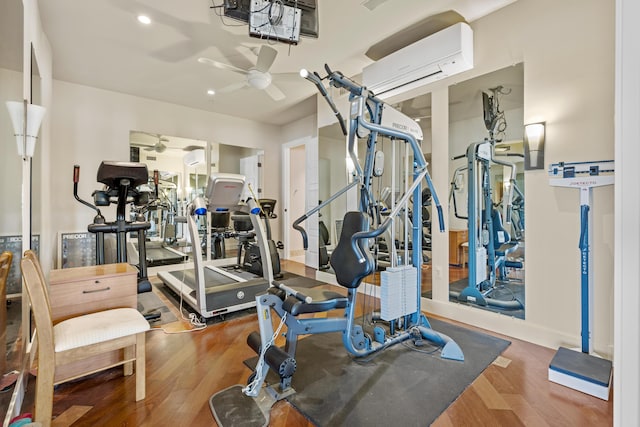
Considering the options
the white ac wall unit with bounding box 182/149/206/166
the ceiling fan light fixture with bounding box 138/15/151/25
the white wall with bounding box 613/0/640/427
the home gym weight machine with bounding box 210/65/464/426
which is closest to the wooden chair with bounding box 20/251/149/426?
the home gym weight machine with bounding box 210/65/464/426

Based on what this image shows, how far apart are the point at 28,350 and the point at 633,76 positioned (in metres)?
3.39

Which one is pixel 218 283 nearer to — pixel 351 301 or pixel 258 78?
pixel 351 301

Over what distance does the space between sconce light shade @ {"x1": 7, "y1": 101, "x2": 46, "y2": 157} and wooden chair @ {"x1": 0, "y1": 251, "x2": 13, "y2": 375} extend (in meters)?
0.77

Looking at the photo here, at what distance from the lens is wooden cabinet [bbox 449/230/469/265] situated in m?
3.25

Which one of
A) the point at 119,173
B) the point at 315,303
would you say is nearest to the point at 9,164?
the point at 119,173

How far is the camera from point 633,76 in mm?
557

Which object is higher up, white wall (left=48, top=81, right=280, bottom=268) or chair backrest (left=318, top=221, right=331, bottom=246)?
white wall (left=48, top=81, right=280, bottom=268)

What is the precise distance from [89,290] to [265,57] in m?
2.76

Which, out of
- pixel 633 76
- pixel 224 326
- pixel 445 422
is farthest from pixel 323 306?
pixel 633 76

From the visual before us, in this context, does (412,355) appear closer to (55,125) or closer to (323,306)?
(323,306)

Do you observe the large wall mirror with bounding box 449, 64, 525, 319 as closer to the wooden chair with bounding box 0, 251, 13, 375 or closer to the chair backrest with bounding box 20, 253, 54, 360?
the chair backrest with bounding box 20, 253, 54, 360

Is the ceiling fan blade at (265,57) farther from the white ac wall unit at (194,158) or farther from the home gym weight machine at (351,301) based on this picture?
the white ac wall unit at (194,158)

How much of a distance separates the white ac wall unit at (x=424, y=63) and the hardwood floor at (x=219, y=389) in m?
2.74

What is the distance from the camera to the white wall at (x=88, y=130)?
175 inches
